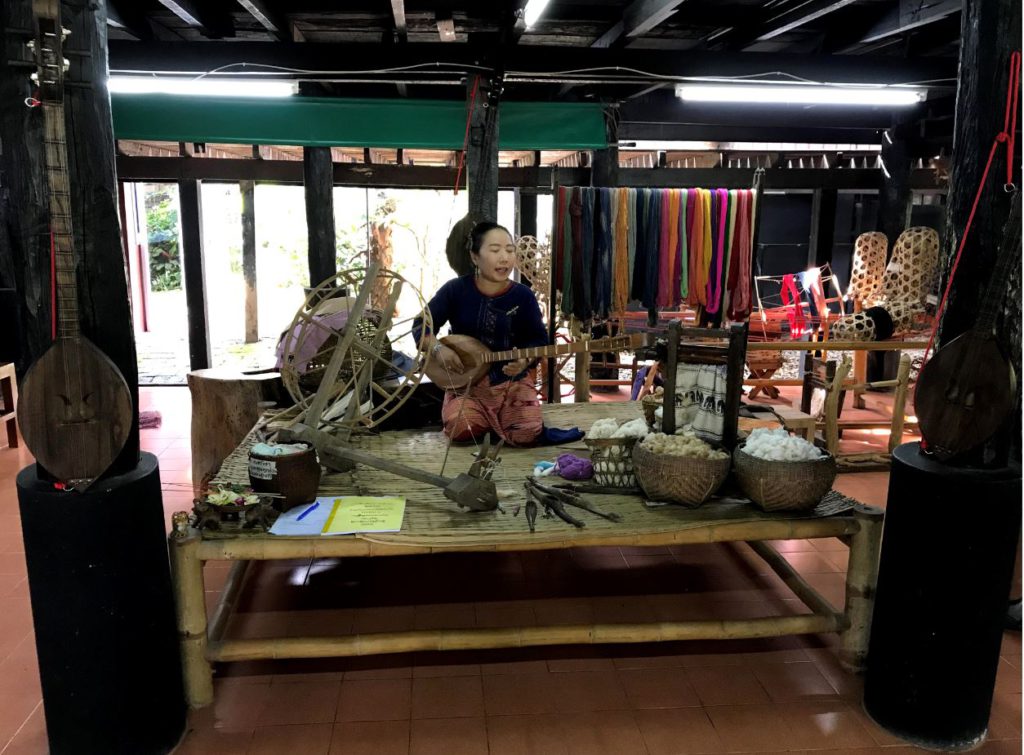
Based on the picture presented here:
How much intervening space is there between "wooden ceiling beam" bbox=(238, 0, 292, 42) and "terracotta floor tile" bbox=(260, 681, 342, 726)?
14.7 ft

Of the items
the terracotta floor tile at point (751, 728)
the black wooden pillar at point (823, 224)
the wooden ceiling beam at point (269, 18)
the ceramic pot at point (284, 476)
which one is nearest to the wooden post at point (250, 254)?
the wooden ceiling beam at point (269, 18)

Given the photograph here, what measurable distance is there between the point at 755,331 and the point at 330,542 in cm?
636

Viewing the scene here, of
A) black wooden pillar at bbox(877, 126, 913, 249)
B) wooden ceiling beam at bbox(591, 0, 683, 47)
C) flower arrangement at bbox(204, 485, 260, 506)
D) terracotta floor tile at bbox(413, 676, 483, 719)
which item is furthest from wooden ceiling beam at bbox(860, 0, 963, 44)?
flower arrangement at bbox(204, 485, 260, 506)

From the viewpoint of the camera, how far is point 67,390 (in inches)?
91.6

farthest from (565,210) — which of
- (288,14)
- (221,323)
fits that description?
(221,323)

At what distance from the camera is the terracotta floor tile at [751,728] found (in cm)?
273

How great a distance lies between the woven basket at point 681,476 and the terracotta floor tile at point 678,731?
2.61ft

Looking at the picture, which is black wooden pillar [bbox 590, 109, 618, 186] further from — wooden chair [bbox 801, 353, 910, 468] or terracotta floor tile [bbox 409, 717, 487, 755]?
terracotta floor tile [bbox 409, 717, 487, 755]

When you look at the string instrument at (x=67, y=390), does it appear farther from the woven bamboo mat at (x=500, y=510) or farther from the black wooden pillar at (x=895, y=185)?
the black wooden pillar at (x=895, y=185)

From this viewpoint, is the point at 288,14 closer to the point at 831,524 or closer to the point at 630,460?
the point at 630,460

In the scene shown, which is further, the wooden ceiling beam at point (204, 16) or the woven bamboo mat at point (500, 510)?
the wooden ceiling beam at point (204, 16)

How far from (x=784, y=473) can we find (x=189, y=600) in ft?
7.42

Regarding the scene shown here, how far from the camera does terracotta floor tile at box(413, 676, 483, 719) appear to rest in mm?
2912

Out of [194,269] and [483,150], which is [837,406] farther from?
[194,269]
